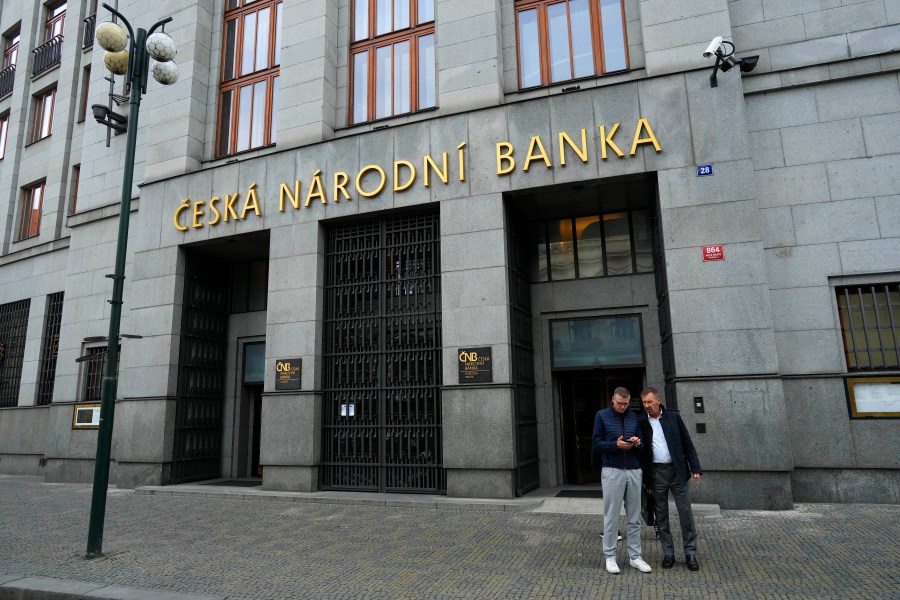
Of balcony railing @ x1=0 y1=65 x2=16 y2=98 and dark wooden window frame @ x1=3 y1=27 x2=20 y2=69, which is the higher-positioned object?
dark wooden window frame @ x1=3 y1=27 x2=20 y2=69

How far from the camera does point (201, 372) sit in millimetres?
16594

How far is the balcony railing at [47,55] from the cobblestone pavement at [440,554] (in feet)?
64.2

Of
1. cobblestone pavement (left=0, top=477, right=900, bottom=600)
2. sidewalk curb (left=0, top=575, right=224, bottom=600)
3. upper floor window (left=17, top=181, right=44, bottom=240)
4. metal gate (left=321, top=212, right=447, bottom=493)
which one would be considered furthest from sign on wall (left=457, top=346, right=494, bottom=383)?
upper floor window (left=17, top=181, right=44, bottom=240)

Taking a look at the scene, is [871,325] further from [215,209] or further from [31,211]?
[31,211]

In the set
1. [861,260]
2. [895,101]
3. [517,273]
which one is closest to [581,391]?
[517,273]

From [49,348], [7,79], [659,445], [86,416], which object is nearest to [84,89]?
[7,79]

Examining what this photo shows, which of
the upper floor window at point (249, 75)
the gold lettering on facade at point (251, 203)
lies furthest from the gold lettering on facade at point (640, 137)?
the upper floor window at point (249, 75)

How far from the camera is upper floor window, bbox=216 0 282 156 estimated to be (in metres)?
16.5

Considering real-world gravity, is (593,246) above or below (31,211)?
below

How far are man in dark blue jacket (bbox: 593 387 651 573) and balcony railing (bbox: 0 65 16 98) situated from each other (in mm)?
29061

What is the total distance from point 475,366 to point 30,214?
20.8 m

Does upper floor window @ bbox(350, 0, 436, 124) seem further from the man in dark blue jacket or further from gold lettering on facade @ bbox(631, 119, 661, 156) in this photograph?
the man in dark blue jacket

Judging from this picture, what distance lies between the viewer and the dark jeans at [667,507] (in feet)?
22.7

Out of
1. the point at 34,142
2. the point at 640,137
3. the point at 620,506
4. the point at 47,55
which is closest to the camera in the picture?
the point at 620,506
